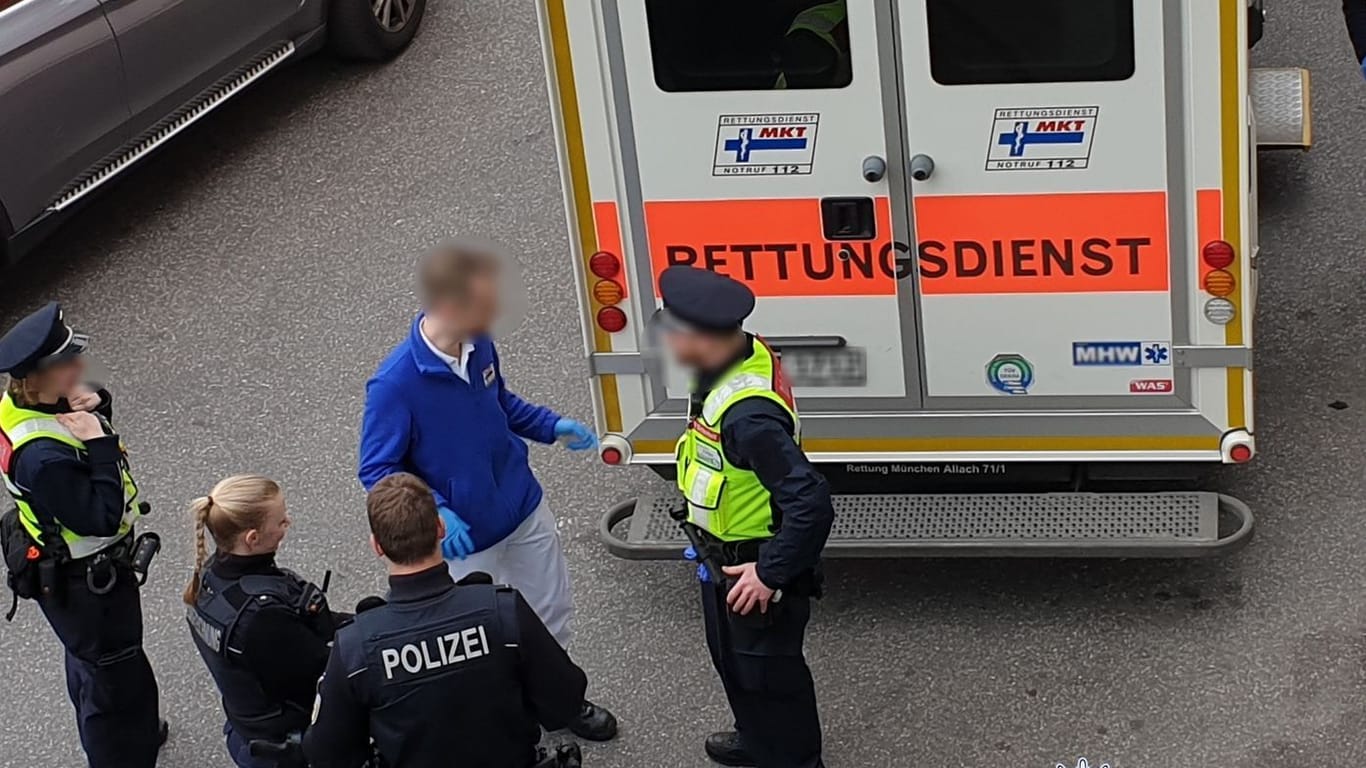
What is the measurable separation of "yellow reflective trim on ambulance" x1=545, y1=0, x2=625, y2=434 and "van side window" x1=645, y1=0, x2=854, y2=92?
0.26 metres

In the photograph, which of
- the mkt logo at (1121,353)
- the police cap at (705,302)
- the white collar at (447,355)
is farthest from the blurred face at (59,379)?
the mkt logo at (1121,353)

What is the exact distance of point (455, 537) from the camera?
4.82m

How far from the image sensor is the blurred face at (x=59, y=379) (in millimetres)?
4770

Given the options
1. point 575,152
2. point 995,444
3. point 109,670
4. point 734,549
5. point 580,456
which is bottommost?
point 580,456

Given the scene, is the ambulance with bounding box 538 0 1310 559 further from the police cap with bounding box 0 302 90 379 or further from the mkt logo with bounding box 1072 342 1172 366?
the police cap with bounding box 0 302 90 379

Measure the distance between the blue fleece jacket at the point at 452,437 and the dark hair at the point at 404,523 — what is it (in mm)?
699

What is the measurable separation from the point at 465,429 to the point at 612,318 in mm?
940

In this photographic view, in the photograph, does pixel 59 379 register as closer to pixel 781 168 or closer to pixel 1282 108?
pixel 781 168

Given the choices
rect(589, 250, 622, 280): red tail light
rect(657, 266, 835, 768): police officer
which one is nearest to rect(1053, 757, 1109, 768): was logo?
rect(657, 266, 835, 768): police officer

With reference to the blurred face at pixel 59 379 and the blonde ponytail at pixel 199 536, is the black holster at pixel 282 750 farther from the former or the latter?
the blurred face at pixel 59 379

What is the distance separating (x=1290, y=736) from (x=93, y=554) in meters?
3.40

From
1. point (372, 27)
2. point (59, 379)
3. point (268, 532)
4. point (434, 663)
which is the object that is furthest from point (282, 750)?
point (372, 27)

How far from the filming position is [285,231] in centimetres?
879

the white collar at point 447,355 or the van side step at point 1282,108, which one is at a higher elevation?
the white collar at point 447,355
